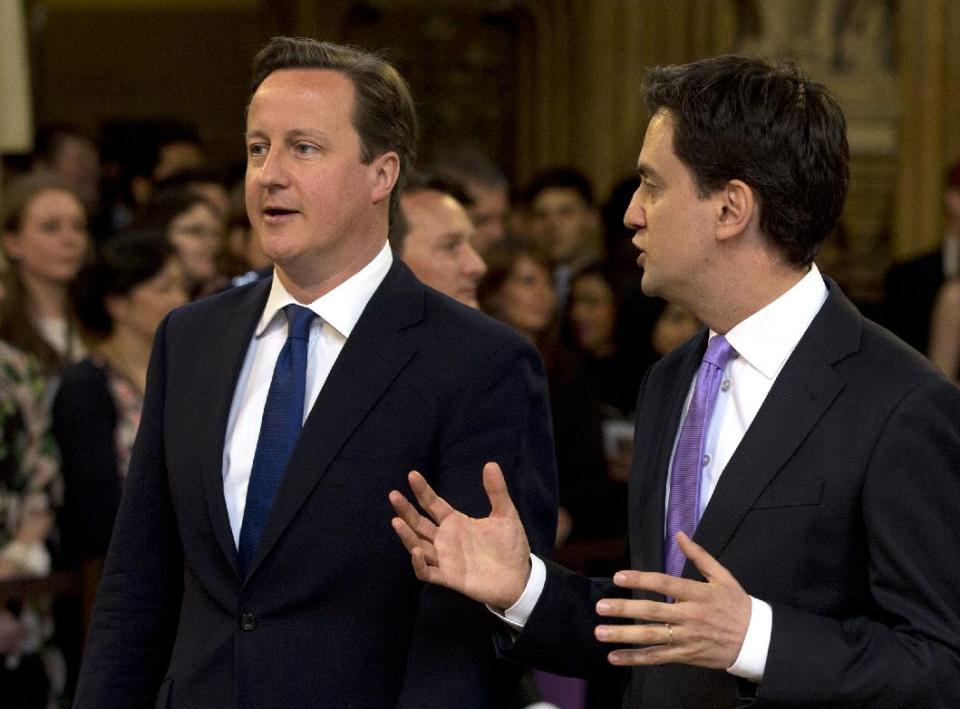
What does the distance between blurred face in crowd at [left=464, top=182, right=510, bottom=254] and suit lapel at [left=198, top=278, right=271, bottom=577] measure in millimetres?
3436

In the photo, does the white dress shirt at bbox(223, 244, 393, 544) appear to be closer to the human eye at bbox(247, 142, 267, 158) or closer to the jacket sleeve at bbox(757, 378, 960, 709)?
the human eye at bbox(247, 142, 267, 158)

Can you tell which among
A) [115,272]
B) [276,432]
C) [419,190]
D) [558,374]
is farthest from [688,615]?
[115,272]

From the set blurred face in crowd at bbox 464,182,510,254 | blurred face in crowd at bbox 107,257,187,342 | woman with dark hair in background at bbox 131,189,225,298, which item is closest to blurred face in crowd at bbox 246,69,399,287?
blurred face in crowd at bbox 107,257,187,342

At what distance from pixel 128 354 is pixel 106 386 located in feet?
0.78

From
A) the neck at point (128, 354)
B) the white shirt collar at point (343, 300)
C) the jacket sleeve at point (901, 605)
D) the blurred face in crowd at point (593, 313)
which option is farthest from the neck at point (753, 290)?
the blurred face in crowd at point (593, 313)

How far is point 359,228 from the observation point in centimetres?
340

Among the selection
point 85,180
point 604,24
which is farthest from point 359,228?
point 604,24

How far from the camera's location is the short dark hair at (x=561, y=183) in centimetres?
924

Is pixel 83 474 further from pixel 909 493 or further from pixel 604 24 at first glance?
pixel 604 24

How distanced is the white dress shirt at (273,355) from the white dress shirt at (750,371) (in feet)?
1.95

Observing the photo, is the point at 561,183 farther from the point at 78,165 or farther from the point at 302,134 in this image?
the point at 302,134

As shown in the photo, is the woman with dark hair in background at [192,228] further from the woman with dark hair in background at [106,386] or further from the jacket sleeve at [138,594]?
the jacket sleeve at [138,594]

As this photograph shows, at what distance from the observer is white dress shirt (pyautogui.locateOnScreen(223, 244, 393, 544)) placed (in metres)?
3.29

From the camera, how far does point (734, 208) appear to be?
9.67 ft
